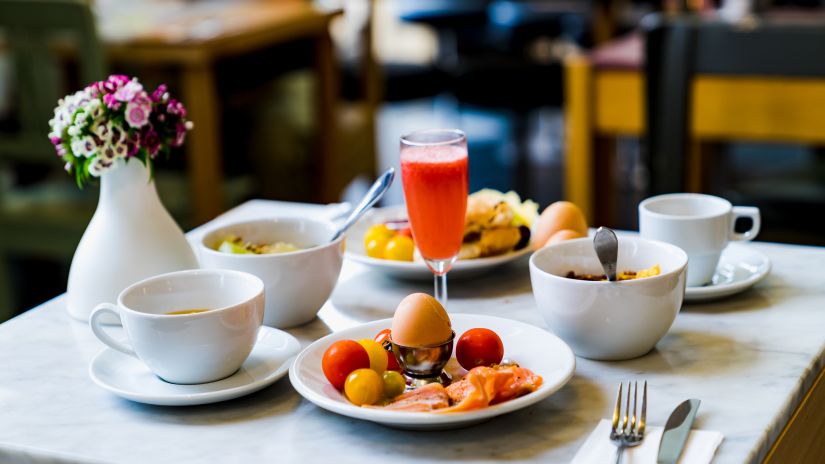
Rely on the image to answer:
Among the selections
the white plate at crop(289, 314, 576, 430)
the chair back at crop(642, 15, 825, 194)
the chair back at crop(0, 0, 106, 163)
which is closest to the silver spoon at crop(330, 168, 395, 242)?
the white plate at crop(289, 314, 576, 430)

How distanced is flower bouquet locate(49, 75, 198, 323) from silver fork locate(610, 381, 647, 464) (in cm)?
59

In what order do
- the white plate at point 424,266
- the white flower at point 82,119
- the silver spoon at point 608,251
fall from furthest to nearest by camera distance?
the white plate at point 424,266 → the white flower at point 82,119 → the silver spoon at point 608,251

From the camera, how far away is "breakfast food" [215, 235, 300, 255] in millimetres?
1261

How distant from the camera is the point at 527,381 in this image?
974 millimetres

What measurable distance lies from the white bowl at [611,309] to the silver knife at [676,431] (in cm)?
12

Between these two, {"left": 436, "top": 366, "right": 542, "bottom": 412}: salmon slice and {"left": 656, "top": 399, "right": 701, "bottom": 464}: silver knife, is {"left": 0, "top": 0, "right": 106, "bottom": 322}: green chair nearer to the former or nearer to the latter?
{"left": 436, "top": 366, "right": 542, "bottom": 412}: salmon slice

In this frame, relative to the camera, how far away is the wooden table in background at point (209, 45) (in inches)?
115

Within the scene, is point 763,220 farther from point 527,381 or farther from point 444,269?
point 527,381

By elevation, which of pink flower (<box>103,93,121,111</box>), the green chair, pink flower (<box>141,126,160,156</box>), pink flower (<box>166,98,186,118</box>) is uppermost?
pink flower (<box>103,93,121,111</box>)

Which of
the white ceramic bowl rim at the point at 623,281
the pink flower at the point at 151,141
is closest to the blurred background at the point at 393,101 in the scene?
the white ceramic bowl rim at the point at 623,281

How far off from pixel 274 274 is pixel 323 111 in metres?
2.54

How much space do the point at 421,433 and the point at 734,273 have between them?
1.81ft

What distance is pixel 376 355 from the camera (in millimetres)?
1030

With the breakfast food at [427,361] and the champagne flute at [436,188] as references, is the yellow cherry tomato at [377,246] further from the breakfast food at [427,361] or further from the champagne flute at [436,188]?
the breakfast food at [427,361]
